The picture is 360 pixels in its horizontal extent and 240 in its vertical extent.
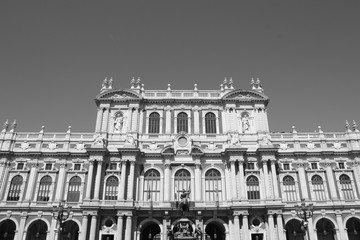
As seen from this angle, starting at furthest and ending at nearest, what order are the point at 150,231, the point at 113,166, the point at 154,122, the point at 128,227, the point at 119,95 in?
1. the point at 119,95
2. the point at 154,122
3. the point at 113,166
4. the point at 150,231
5. the point at 128,227

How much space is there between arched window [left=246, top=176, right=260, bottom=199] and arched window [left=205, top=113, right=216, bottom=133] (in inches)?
334

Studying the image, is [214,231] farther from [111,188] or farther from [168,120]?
[168,120]

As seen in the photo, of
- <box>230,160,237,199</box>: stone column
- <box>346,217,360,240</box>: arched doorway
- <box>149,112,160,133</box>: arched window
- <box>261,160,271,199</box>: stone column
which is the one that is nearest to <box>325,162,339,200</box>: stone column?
<box>346,217,360,240</box>: arched doorway

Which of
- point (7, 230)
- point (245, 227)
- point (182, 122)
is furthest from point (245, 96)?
point (7, 230)

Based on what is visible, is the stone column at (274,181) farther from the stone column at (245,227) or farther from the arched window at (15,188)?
the arched window at (15,188)

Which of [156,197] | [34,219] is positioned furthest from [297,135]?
[34,219]

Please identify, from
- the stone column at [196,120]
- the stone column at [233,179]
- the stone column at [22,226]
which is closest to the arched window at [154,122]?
the stone column at [196,120]

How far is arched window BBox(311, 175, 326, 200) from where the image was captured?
4328 centimetres

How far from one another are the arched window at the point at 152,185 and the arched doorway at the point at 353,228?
81.0 ft

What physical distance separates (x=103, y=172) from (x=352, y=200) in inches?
1265

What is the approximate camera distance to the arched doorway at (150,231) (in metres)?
41.5

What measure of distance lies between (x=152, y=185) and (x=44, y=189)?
1396 cm

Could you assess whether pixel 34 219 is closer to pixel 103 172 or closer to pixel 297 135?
pixel 103 172

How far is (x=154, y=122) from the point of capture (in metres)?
47.3
